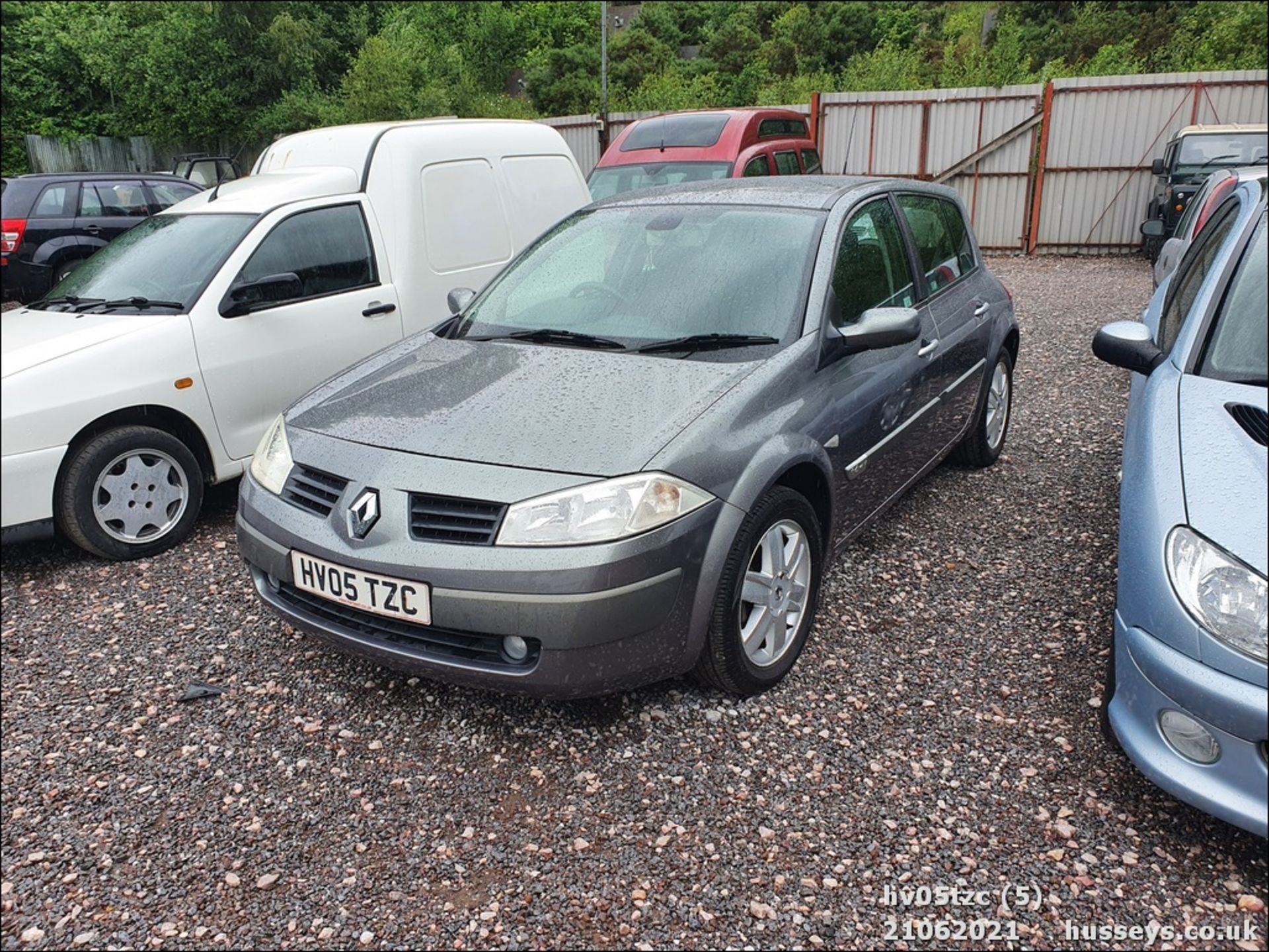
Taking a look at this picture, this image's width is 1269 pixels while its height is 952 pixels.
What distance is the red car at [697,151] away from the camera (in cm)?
980

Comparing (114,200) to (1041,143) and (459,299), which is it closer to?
(459,299)

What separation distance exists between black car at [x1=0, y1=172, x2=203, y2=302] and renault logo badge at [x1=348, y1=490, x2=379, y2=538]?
27.0ft

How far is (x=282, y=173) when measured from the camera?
5.43m

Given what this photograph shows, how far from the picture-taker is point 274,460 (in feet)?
10.1

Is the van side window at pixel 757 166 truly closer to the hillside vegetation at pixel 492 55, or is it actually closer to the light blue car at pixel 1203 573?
the hillside vegetation at pixel 492 55

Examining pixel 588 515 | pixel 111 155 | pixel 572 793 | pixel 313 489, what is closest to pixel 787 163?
pixel 313 489

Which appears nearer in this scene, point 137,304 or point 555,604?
point 555,604

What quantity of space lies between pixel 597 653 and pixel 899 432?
182 cm

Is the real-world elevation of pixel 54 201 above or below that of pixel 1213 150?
above

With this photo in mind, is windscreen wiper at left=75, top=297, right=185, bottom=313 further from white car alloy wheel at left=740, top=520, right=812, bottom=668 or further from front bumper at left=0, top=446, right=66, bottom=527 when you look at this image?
white car alloy wheel at left=740, top=520, right=812, bottom=668

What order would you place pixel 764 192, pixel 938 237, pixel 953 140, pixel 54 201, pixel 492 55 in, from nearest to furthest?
pixel 764 192, pixel 938 237, pixel 54 201, pixel 953 140, pixel 492 55

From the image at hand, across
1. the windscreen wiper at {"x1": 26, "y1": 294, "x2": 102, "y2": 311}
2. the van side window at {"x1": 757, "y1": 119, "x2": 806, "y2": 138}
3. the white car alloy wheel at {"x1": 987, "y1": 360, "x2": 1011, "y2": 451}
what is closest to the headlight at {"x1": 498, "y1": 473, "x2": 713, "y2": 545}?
the windscreen wiper at {"x1": 26, "y1": 294, "x2": 102, "y2": 311}

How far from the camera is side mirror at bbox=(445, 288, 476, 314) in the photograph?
157 inches

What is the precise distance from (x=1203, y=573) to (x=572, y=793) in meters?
1.71
